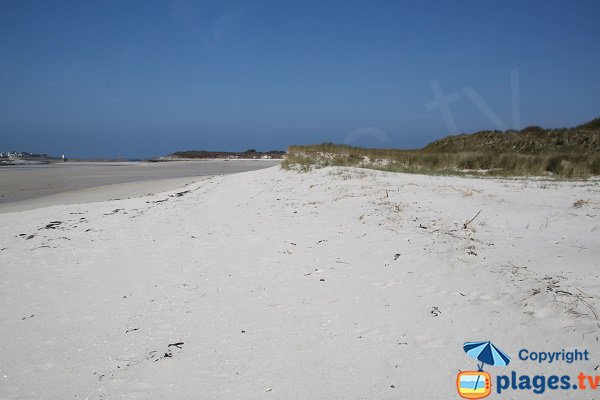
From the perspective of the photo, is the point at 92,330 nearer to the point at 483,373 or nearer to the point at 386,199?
the point at 483,373

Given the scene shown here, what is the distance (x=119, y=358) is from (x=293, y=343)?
1452 millimetres

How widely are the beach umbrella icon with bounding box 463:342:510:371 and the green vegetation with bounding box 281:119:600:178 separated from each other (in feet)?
40.3

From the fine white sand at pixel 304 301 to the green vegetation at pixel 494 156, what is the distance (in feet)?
29.7

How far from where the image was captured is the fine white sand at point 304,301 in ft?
9.05

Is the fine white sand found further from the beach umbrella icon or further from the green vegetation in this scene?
the green vegetation

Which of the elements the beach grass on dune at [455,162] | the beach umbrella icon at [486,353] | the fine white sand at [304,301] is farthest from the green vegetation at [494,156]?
the beach umbrella icon at [486,353]

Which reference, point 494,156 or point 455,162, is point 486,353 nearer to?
point 455,162

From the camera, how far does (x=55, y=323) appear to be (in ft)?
12.5

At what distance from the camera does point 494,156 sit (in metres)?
19.4

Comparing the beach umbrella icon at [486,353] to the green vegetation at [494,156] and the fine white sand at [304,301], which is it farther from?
the green vegetation at [494,156]

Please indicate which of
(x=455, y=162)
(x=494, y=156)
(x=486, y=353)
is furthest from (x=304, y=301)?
(x=494, y=156)

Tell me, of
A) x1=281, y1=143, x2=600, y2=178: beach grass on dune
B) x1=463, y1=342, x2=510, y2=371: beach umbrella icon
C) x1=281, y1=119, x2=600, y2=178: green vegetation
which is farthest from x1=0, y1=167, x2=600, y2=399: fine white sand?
x1=281, y1=119, x2=600, y2=178: green vegetation

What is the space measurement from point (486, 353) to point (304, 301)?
1.84m

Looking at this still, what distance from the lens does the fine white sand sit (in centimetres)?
276
